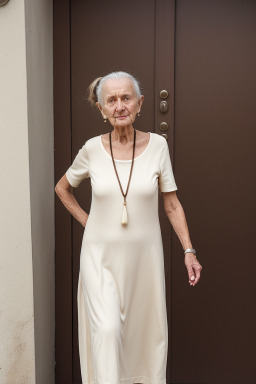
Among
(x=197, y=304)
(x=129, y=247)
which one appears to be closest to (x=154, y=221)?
(x=129, y=247)

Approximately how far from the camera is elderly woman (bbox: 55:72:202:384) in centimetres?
276

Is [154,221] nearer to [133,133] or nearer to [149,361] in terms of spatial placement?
[133,133]

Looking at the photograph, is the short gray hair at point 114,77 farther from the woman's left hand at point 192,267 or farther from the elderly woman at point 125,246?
the woman's left hand at point 192,267

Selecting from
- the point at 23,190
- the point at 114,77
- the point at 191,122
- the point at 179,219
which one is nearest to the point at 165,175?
the point at 179,219

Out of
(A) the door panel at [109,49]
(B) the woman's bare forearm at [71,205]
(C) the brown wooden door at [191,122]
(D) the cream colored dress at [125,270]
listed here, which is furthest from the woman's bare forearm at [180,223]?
(A) the door panel at [109,49]

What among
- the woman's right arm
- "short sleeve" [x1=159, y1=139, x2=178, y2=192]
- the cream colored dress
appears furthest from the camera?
the woman's right arm

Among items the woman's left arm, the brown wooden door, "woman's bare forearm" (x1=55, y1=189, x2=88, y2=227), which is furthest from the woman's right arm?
the brown wooden door

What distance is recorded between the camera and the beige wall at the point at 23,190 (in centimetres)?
314

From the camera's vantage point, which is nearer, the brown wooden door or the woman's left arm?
the woman's left arm

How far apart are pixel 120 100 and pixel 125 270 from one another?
79 cm

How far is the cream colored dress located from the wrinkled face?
0.58ft

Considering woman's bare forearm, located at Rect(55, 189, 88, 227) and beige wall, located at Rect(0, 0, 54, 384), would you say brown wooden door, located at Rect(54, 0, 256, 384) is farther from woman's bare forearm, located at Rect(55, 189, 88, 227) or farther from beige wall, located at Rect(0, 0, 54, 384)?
woman's bare forearm, located at Rect(55, 189, 88, 227)

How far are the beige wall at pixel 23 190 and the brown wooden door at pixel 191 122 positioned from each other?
248 mm

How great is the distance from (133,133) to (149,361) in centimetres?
113
